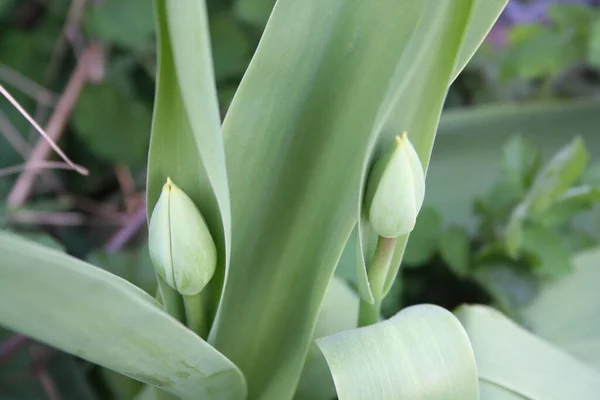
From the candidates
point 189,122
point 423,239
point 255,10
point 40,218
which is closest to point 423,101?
point 189,122

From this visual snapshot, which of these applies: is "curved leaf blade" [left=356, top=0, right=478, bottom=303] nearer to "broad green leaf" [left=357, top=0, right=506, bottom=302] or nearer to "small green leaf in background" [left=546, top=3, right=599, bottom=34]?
"broad green leaf" [left=357, top=0, right=506, bottom=302]

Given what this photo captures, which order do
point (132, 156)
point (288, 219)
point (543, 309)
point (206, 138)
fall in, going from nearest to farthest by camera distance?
point (206, 138) < point (288, 219) < point (543, 309) < point (132, 156)

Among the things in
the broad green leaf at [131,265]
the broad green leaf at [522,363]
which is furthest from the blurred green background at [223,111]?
the broad green leaf at [522,363]

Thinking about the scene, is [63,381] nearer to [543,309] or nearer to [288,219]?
[288,219]

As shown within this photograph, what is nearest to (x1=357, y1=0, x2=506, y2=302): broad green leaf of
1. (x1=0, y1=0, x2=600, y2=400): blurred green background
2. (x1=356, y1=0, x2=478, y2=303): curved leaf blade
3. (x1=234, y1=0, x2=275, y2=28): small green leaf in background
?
(x1=356, y1=0, x2=478, y2=303): curved leaf blade

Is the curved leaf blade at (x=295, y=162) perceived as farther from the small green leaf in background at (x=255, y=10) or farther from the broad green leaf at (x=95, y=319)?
the small green leaf in background at (x=255, y=10)

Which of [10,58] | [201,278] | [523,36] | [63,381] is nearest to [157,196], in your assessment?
[201,278]
